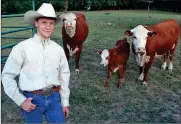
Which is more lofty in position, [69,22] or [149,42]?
[69,22]

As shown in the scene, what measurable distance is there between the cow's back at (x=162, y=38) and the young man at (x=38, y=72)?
3.52m

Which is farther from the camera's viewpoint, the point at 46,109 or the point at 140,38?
the point at 140,38

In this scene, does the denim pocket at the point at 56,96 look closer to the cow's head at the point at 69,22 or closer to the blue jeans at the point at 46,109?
the blue jeans at the point at 46,109

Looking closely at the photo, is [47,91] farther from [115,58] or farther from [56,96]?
[115,58]

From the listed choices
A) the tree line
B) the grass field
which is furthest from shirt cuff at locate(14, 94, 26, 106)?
the tree line

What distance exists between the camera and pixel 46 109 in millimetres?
2746

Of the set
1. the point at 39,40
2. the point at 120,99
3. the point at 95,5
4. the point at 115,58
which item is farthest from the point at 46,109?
the point at 95,5

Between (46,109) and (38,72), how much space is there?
1.14ft

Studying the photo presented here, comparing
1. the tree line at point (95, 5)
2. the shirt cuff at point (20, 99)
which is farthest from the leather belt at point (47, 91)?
the tree line at point (95, 5)

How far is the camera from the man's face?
2705mm

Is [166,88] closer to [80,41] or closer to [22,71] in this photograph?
[80,41]

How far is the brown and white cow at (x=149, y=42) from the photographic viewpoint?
5781 millimetres

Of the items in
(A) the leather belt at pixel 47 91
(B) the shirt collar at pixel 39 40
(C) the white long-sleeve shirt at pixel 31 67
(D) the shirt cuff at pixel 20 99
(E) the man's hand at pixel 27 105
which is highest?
(B) the shirt collar at pixel 39 40

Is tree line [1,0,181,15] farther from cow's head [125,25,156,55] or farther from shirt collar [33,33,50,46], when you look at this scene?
shirt collar [33,33,50,46]
